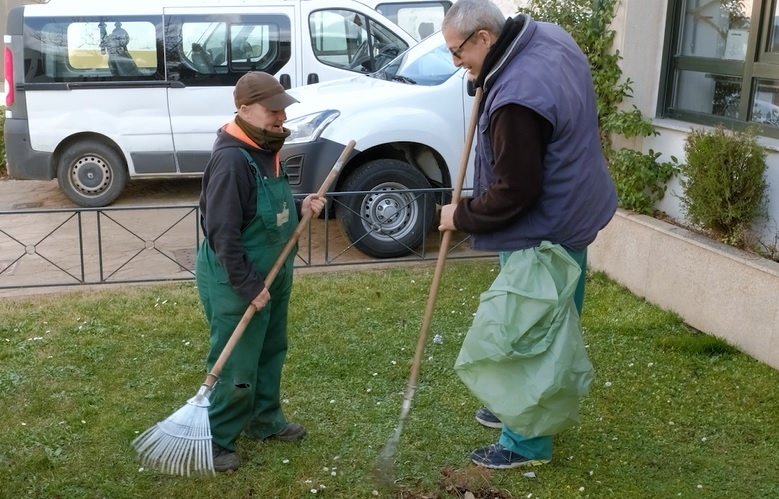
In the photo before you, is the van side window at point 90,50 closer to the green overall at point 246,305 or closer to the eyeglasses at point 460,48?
the green overall at point 246,305

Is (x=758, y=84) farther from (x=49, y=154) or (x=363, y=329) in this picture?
(x=49, y=154)

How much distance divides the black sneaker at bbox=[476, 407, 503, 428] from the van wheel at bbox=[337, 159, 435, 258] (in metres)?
3.05

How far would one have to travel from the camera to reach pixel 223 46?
9523 millimetres

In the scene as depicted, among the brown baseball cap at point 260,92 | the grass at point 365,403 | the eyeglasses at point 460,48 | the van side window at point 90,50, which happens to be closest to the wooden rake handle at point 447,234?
the eyeglasses at point 460,48

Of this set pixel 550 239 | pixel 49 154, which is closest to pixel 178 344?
pixel 550 239

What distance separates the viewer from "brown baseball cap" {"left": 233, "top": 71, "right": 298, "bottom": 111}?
352cm

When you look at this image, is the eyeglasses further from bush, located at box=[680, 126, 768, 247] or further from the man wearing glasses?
bush, located at box=[680, 126, 768, 247]

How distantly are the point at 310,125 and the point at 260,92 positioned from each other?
3771 millimetres

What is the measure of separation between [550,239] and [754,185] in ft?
7.85

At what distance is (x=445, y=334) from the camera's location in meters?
5.55

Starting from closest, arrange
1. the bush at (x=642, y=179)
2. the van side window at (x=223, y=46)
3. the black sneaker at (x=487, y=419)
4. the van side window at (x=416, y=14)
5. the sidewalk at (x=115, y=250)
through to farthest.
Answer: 1. the black sneaker at (x=487, y=419)
2. the bush at (x=642, y=179)
3. the sidewalk at (x=115, y=250)
4. the van side window at (x=223, y=46)
5. the van side window at (x=416, y=14)

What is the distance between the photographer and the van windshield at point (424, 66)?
773 cm

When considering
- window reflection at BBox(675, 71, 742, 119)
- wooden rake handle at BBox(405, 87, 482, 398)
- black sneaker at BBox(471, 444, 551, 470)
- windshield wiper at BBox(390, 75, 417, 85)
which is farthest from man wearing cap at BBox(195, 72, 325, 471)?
windshield wiper at BBox(390, 75, 417, 85)

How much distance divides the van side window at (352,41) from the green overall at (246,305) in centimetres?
611
